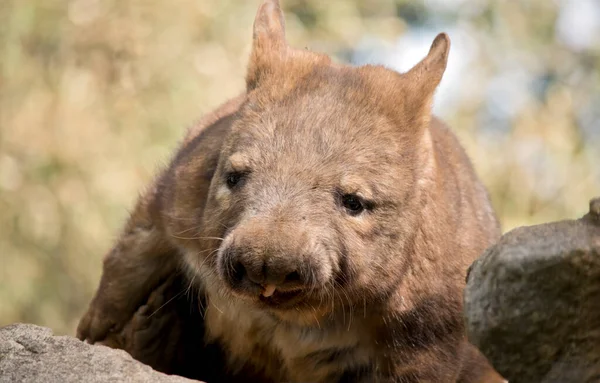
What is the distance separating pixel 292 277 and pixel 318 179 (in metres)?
0.51

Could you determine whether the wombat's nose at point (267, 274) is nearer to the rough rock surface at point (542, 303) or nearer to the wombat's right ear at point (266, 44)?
the rough rock surface at point (542, 303)

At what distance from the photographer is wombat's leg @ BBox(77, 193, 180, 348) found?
5.61 meters

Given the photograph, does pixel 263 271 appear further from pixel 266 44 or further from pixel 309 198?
pixel 266 44

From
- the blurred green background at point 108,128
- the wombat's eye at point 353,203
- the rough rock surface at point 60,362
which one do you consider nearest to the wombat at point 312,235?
the wombat's eye at point 353,203

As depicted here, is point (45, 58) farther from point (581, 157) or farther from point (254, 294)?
point (254, 294)

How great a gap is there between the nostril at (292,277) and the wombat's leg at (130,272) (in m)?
1.53

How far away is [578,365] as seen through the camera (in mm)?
3533

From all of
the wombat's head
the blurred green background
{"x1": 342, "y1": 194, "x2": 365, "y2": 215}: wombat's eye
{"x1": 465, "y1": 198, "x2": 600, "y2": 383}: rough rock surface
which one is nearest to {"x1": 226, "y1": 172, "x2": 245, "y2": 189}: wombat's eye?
the wombat's head

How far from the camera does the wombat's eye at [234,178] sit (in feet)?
15.0

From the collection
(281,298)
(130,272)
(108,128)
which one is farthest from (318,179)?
(108,128)

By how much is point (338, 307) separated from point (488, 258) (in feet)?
4.27

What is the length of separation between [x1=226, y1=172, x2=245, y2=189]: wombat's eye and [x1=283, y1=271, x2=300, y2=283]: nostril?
24.9 inches

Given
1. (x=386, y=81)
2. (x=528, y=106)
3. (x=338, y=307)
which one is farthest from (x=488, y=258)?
(x=528, y=106)

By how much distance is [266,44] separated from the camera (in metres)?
5.15
